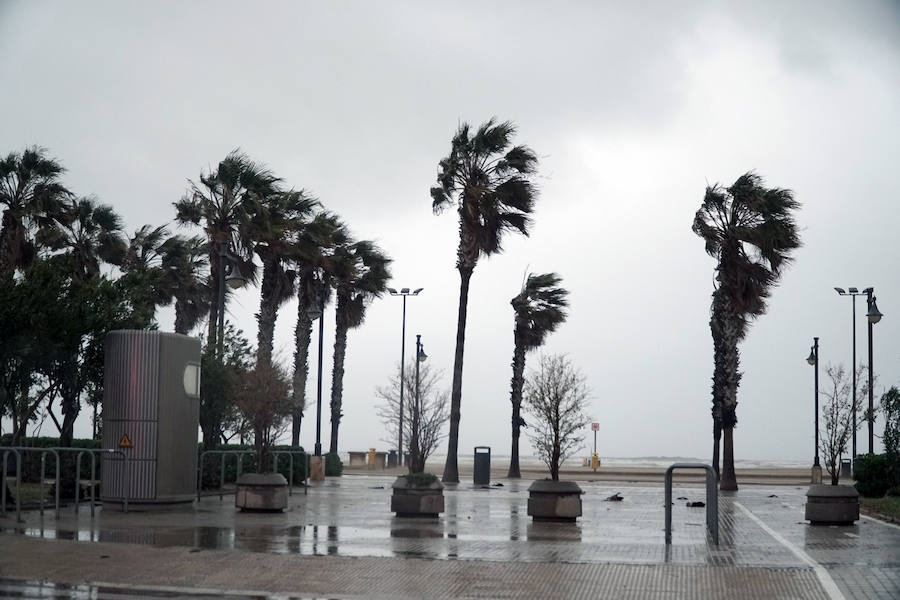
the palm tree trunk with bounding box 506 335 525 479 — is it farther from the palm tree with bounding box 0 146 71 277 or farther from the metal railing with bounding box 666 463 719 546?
the metal railing with bounding box 666 463 719 546

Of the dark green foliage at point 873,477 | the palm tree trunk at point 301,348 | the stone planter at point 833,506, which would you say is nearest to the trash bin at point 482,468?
the palm tree trunk at point 301,348

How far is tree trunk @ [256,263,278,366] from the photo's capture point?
1639 inches

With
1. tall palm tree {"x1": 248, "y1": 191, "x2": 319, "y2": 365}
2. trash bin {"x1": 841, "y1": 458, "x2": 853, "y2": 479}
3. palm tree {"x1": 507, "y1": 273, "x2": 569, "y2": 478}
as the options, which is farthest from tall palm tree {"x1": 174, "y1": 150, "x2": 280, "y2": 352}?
trash bin {"x1": 841, "y1": 458, "x2": 853, "y2": 479}

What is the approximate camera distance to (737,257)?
38656mm

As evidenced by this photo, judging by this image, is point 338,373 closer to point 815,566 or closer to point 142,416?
point 142,416

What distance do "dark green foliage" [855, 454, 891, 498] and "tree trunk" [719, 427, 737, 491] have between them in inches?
307

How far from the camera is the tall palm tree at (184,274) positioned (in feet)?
148

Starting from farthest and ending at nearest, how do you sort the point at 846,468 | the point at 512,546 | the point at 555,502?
1. the point at 846,468
2. the point at 555,502
3. the point at 512,546

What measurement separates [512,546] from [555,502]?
461 cm

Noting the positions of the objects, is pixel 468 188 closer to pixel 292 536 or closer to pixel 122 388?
pixel 122 388

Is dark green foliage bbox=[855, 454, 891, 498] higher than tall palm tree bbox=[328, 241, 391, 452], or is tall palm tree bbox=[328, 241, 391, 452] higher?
tall palm tree bbox=[328, 241, 391, 452]

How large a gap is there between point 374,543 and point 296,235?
28765 millimetres

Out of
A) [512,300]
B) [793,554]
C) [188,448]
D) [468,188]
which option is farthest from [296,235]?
[793,554]

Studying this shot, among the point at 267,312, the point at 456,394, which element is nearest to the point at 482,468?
the point at 456,394
